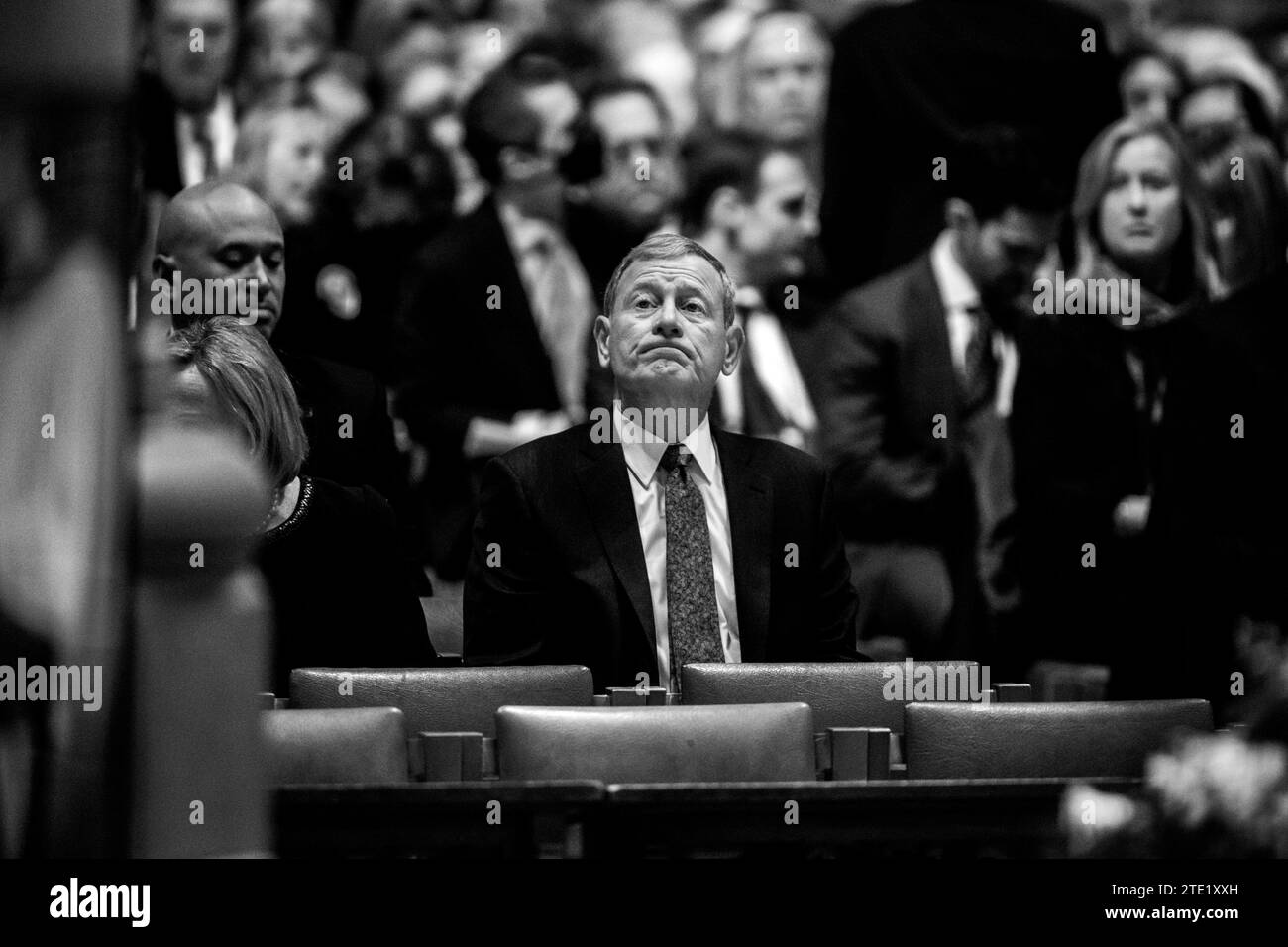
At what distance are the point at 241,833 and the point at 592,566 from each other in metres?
2.59

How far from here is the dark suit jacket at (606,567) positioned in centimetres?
370

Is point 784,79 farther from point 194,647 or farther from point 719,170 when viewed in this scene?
point 194,647

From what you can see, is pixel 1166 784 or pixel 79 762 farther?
pixel 1166 784

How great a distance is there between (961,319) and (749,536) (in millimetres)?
2271

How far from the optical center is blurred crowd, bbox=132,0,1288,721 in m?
5.54

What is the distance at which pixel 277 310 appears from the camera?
4.27 meters

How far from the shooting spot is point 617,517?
3.78 meters

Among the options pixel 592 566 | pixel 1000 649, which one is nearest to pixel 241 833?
pixel 592 566

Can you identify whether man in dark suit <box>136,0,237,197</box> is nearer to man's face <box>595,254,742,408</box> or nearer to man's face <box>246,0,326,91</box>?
man's face <box>246,0,326,91</box>

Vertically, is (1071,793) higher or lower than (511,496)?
lower

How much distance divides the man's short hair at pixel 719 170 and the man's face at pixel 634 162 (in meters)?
0.06

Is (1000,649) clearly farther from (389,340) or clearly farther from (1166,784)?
(1166,784)

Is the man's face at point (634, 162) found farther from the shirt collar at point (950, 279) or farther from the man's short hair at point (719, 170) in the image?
the shirt collar at point (950, 279)

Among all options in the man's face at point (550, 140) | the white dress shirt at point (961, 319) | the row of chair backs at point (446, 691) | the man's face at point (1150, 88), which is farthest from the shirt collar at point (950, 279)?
the row of chair backs at point (446, 691)
